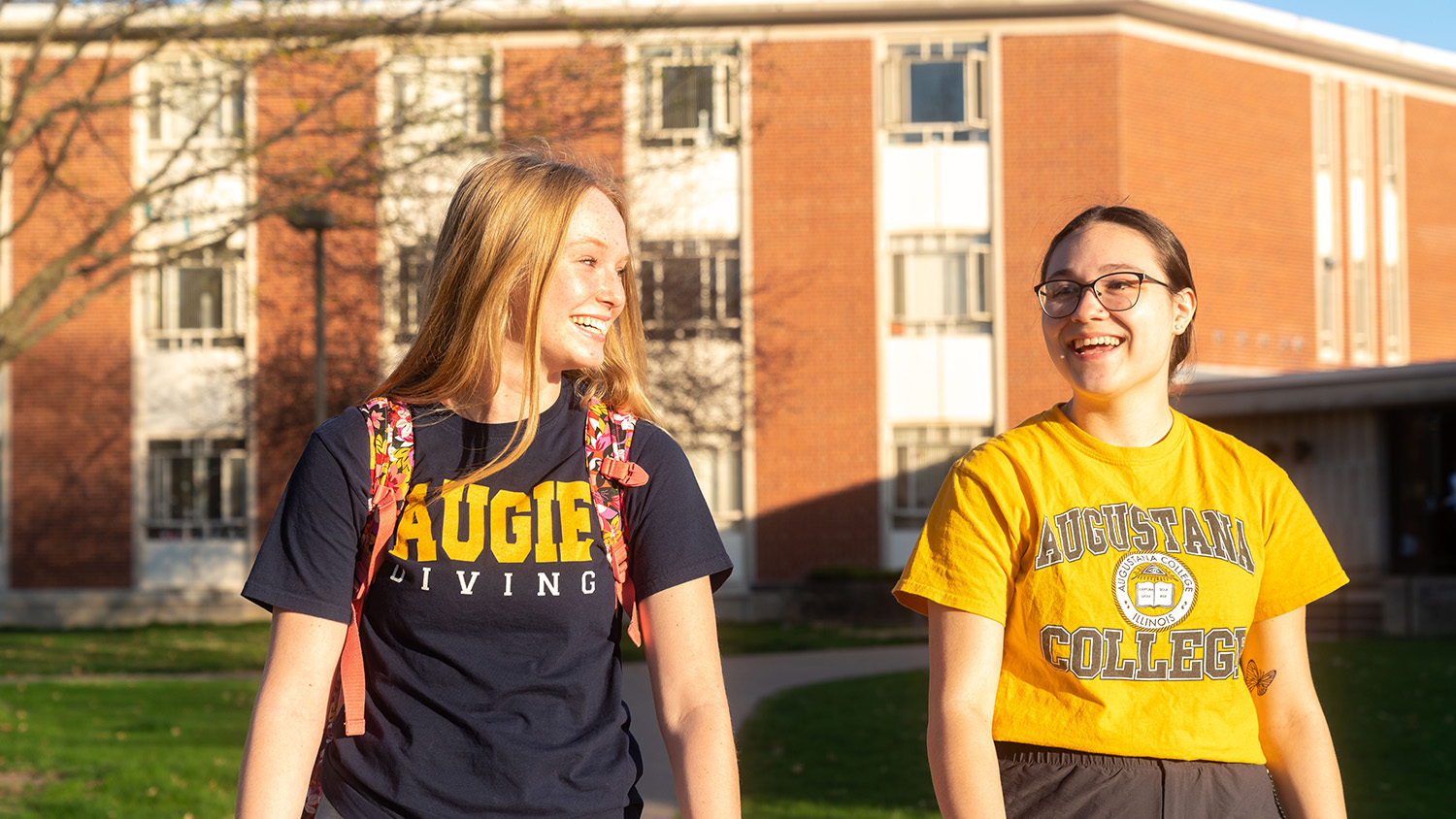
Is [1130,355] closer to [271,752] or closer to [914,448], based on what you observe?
[271,752]

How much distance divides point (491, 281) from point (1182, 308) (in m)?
1.40

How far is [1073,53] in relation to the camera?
25.5 meters

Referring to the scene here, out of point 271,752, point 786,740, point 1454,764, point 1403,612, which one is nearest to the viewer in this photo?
point 271,752

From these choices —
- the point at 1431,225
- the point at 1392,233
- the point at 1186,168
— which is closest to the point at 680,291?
the point at 1186,168

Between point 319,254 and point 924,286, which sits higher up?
point 924,286

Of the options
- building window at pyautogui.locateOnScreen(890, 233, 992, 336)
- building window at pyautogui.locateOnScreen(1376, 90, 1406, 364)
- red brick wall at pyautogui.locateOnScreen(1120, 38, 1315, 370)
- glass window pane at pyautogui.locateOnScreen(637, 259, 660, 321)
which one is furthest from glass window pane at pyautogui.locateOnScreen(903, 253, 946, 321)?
building window at pyautogui.locateOnScreen(1376, 90, 1406, 364)

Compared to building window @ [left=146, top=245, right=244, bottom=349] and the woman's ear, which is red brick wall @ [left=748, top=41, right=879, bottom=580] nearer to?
building window @ [left=146, top=245, right=244, bottom=349]

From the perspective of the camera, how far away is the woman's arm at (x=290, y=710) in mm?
2285

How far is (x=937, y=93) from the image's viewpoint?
84.3 ft

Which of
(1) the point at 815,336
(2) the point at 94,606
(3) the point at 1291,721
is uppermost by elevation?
(1) the point at 815,336

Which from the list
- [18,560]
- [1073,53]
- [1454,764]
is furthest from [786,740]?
[18,560]

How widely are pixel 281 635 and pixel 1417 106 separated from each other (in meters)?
31.8

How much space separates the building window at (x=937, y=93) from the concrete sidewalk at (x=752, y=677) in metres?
10.1

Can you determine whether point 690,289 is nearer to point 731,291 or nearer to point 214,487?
point 731,291
